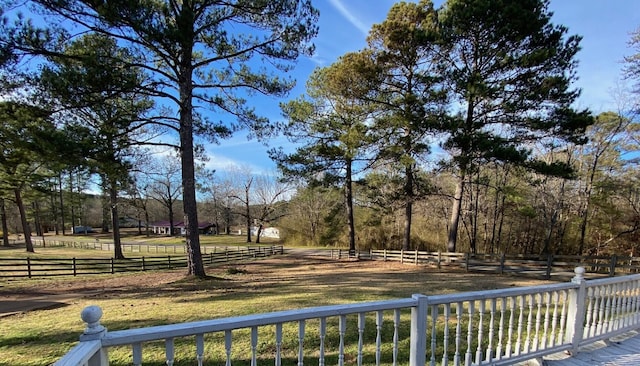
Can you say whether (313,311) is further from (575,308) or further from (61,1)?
(61,1)

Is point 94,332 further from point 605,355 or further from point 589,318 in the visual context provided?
point 605,355

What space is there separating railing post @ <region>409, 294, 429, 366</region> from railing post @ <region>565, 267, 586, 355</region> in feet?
7.61

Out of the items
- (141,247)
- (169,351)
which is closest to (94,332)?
(169,351)

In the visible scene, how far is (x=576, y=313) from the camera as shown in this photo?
11.5 ft

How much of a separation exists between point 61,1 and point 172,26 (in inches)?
87.0

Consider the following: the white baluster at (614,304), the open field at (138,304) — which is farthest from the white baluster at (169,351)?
the white baluster at (614,304)

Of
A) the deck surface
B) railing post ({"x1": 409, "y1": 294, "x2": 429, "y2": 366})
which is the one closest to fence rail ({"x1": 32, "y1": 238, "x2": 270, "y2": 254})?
the deck surface

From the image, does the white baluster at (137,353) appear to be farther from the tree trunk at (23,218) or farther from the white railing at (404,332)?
the tree trunk at (23,218)

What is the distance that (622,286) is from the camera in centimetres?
408

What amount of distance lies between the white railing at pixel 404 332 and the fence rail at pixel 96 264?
511 inches

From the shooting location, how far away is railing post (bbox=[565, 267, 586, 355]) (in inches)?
138

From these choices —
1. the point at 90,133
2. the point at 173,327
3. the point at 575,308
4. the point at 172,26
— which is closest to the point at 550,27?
the point at 575,308

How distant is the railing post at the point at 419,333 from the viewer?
7.94 ft

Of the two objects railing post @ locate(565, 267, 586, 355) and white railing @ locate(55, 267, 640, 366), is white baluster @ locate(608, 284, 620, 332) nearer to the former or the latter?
white railing @ locate(55, 267, 640, 366)
